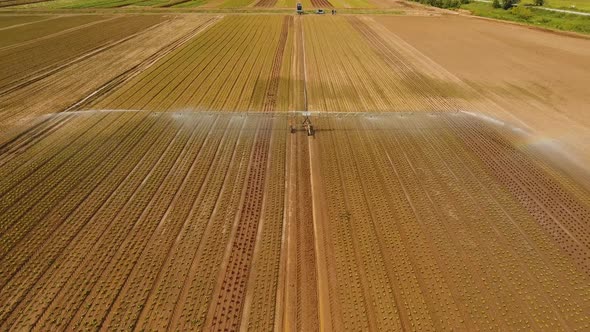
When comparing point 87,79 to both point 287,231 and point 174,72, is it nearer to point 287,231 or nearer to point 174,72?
point 174,72

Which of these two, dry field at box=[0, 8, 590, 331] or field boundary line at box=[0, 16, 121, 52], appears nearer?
dry field at box=[0, 8, 590, 331]

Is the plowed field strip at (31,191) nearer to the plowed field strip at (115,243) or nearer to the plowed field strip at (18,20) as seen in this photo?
the plowed field strip at (115,243)

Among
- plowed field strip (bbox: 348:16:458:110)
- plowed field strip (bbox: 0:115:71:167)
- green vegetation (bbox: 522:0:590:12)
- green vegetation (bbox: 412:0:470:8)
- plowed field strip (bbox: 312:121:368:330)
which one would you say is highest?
green vegetation (bbox: 412:0:470:8)

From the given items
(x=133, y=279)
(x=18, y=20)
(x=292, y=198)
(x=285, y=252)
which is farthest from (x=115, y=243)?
(x=18, y=20)

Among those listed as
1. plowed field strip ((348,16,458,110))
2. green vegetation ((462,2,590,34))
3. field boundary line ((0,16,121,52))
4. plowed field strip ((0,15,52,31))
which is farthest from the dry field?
plowed field strip ((0,15,52,31))

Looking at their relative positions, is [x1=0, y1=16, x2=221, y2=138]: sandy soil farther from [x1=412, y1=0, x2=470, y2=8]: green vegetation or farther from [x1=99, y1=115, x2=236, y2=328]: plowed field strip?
[x1=412, y1=0, x2=470, y2=8]: green vegetation

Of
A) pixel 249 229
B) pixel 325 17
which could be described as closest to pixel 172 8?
pixel 325 17

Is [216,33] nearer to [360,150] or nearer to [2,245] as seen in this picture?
[360,150]
